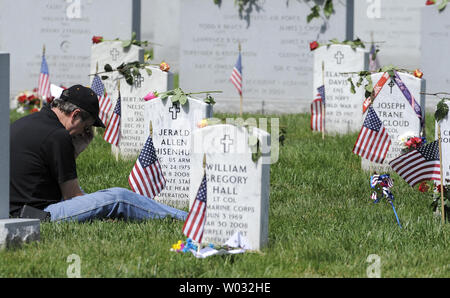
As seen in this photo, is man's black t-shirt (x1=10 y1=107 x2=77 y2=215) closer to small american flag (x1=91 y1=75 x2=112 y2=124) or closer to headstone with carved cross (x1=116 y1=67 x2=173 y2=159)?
headstone with carved cross (x1=116 y1=67 x2=173 y2=159)

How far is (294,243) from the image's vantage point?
18.1ft

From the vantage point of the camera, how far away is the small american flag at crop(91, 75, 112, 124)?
9.87 metres

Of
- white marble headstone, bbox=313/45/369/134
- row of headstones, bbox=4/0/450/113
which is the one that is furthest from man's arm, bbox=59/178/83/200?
row of headstones, bbox=4/0/450/113

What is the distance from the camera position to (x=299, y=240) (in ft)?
18.4

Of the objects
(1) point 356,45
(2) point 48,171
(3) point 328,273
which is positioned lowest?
(3) point 328,273

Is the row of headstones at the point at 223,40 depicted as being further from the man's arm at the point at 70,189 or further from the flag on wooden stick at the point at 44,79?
the man's arm at the point at 70,189

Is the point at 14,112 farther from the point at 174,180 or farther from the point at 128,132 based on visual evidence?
the point at 174,180

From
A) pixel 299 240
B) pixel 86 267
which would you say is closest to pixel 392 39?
pixel 299 240

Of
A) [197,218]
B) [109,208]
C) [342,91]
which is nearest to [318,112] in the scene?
[342,91]

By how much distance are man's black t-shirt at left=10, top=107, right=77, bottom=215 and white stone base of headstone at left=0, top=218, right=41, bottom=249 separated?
0.55 meters

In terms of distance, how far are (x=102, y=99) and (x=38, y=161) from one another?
4.12 metres

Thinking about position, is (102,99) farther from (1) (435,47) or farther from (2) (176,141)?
(1) (435,47)

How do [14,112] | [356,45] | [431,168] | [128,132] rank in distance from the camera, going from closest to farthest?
[431,168] < [128,132] < [356,45] < [14,112]

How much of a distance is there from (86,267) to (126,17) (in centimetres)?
892
